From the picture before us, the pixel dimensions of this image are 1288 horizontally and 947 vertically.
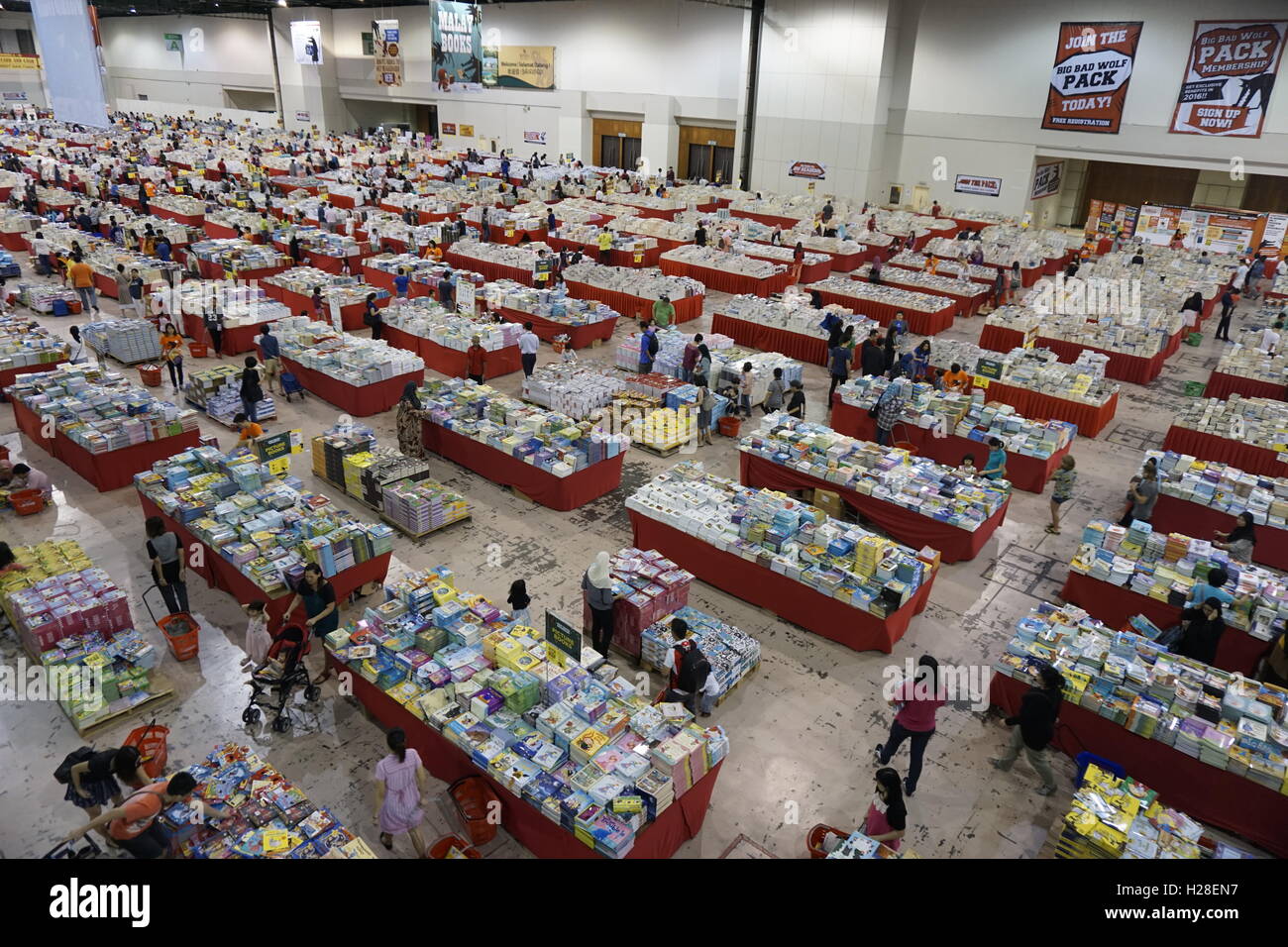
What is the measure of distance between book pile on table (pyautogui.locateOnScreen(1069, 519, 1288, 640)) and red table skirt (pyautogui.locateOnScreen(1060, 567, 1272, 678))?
0.28 ft

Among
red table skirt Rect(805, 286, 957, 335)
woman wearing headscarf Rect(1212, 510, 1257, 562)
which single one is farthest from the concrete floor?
red table skirt Rect(805, 286, 957, 335)

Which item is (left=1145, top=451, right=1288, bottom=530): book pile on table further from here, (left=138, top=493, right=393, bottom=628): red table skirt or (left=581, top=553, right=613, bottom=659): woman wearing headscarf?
(left=138, top=493, right=393, bottom=628): red table skirt

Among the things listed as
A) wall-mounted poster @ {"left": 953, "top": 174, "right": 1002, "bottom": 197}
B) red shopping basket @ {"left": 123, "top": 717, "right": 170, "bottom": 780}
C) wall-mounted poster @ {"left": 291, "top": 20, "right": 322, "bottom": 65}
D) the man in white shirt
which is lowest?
red shopping basket @ {"left": 123, "top": 717, "right": 170, "bottom": 780}

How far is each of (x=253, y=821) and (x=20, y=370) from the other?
513 inches

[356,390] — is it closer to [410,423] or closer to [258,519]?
[410,423]

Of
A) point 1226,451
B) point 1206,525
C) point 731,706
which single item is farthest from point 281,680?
point 1226,451

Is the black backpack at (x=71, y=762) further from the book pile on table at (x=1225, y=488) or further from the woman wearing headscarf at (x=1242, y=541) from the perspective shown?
the book pile on table at (x=1225, y=488)

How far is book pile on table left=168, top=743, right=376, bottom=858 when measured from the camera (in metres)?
5.93

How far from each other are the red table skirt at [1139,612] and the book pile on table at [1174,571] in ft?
0.28

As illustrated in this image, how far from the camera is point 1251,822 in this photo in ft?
23.2

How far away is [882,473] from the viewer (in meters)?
11.5

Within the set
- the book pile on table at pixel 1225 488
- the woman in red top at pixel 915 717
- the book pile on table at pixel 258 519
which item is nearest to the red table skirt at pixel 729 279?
the book pile on table at pixel 1225 488
